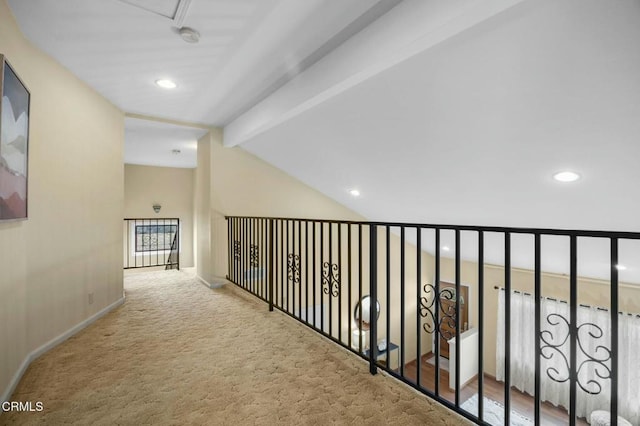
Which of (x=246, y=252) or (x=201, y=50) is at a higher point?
(x=201, y=50)

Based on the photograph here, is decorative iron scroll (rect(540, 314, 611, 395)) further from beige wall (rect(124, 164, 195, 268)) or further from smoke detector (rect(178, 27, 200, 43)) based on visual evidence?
beige wall (rect(124, 164, 195, 268))

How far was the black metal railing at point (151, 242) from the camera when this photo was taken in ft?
24.6

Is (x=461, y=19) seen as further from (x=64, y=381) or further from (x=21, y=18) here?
(x=64, y=381)

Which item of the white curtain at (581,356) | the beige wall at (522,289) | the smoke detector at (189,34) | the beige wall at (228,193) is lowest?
the white curtain at (581,356)

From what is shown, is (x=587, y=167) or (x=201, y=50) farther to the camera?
(x=587, y=167)

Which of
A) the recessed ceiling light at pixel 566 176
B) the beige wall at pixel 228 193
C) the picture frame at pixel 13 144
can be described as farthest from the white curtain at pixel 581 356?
the picture frame at pixel 13 144

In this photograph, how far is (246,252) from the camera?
162 inches

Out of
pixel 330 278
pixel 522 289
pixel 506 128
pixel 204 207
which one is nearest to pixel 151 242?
pixel 204 207

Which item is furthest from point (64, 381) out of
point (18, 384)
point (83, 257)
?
point (83, 257)

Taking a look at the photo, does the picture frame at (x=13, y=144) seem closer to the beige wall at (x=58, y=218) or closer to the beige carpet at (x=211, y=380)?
the beige wall at (x=58, y=218)

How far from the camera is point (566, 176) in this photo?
2.98 m

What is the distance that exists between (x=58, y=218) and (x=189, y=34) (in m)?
1.88

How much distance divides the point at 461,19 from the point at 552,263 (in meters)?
5.30

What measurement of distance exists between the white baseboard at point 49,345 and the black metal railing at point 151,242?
13.8ft
